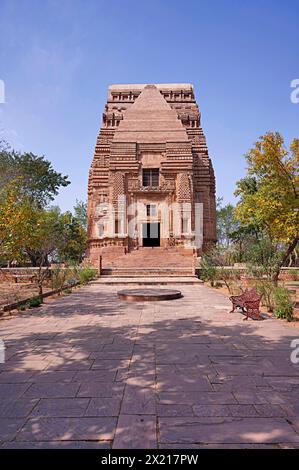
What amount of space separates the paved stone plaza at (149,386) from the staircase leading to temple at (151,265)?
1190cm

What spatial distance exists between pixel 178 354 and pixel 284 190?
8.81 meters

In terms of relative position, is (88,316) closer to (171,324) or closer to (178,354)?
(171,324)

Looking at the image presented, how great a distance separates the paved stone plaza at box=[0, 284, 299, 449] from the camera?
8.20ft

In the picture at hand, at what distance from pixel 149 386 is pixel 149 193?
22.9 meters

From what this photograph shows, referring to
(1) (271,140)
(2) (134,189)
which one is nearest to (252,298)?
(1) (271,140)

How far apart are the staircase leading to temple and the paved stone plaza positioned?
11896 mm

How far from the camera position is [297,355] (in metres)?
4.50

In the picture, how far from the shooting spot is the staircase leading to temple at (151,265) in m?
18.8

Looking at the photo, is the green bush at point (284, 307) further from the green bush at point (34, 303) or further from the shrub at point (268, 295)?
the green bush at point (34, 303)

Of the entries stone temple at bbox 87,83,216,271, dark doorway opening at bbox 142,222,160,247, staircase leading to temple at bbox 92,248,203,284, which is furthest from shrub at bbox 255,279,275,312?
dark doorway opening at bbox 142,222,160,247

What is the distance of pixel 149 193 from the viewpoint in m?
25.8

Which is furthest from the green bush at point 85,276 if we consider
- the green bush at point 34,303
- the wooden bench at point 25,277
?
the green bush at point 34,303

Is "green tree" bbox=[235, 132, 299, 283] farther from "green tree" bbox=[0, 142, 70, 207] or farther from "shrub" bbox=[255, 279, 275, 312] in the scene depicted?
"green tree" bbox=[0, 142, 70, 207]

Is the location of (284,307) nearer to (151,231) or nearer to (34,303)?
(34,303)
